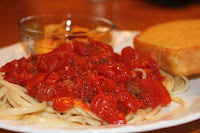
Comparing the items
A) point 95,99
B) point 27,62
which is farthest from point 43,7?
point 95,99

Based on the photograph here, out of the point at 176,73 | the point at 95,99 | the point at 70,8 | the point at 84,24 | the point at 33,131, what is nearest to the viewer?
the point at 33,131

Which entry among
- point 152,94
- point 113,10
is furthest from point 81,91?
point 113,10

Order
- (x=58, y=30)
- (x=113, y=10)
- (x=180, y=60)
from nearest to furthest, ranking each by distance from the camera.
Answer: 1. (x=180, y=60)
2. (x=58, y=30)
3. (x=113, y=10)

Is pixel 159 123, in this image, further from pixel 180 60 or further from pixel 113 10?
pixel 113 10

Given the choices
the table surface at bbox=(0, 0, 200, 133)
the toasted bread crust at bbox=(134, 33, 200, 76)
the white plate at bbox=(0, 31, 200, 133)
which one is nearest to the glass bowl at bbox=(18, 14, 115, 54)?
the white plate at bbox=(0, 31, 200, 133)

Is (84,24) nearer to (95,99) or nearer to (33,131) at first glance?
(95,99)

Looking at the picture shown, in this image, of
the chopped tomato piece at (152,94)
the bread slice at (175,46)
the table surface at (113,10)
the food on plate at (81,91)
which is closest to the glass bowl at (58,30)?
the bread slice at (175,46)

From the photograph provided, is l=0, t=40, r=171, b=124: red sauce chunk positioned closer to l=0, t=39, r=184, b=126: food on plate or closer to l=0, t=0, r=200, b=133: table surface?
l=0, t=39, r=184, b=126: food on plate
